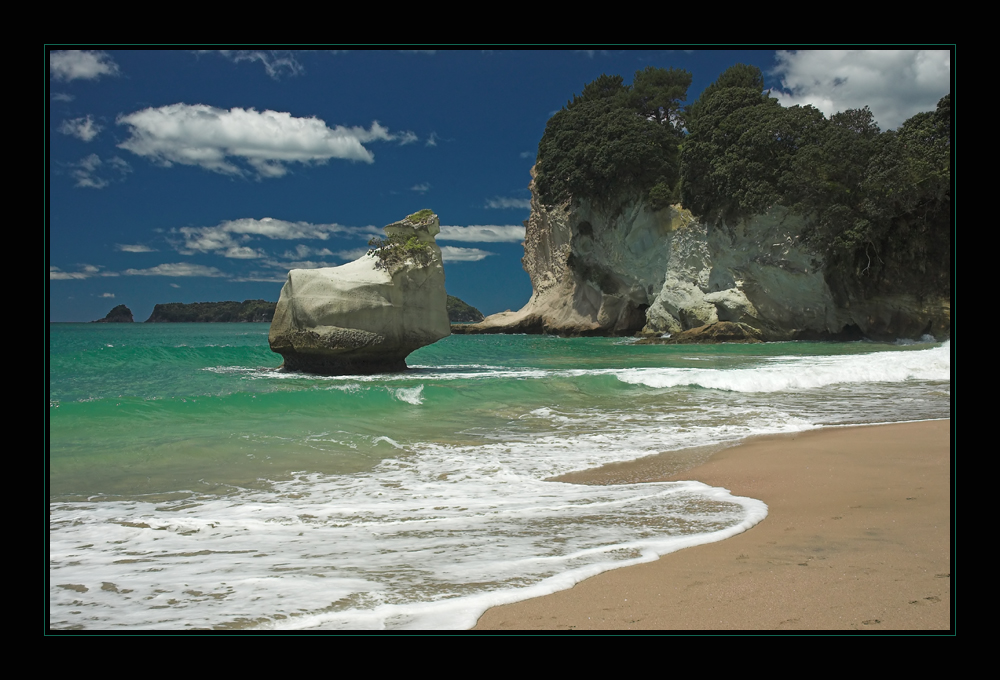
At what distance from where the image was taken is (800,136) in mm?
36000

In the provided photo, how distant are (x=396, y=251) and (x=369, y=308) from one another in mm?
1815

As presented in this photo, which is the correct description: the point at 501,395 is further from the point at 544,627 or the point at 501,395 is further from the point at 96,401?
the point at 544,627

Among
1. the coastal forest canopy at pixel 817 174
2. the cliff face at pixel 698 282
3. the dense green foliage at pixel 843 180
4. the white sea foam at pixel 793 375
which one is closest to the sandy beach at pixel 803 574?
the white sea foam at pixel 793 375

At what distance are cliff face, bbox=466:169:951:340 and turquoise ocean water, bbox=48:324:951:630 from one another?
23.6m

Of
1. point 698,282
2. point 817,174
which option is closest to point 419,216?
point 817,174

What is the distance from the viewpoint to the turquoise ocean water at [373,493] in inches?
136

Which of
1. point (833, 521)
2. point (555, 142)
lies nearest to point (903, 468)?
point (833, 521)

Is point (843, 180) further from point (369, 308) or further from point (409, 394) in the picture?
point (409, 394)

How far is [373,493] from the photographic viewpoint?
6059mm

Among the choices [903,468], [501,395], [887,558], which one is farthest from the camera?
[501,395]

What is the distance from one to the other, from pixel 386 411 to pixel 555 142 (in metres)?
43.1

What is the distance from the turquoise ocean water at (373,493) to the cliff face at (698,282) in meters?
23.6

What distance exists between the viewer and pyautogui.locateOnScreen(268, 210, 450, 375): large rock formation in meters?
16.3

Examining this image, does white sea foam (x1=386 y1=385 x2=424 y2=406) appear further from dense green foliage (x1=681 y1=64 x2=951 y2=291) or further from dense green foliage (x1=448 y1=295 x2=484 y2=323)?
dense green foliage (x1=448 y1=295 x2=484 y2=323)
